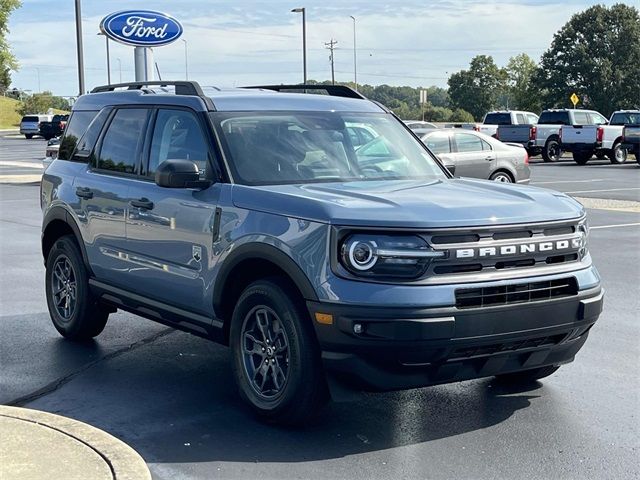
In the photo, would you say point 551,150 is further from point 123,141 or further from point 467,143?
point 123,141

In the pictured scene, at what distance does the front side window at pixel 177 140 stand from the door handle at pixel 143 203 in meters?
0.22

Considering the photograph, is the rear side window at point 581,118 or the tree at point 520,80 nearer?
the rear side window at point 581,118

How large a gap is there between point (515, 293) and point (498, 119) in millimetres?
34308

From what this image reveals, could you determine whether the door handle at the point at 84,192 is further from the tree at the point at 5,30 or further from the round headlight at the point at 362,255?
the tree at the point at 5,30

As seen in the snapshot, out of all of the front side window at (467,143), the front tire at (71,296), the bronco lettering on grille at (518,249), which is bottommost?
the front tire at (71,296)

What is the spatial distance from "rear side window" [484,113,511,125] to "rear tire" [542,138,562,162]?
278 cm

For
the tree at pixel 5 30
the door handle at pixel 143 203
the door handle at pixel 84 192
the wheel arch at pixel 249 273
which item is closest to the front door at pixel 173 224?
the door handle at pixel 143 203

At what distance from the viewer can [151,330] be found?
7.70m

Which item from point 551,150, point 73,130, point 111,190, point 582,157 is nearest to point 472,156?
point 73,130

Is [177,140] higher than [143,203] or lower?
higher

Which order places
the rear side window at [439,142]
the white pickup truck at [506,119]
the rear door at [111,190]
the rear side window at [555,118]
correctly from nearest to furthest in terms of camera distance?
the rear door at [111,190]
the rear side window at [439,142]
the rear side window at [555,118]
the white pickup truck at [506,119]

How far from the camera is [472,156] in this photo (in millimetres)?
17469

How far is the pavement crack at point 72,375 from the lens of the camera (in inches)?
225

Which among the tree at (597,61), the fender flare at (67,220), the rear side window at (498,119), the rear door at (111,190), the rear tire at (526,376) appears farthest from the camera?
the tree at (597,61)
